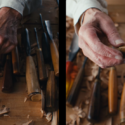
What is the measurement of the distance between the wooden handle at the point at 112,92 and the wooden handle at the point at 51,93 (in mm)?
231

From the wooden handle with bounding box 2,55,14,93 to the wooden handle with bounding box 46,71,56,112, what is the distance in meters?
0.15

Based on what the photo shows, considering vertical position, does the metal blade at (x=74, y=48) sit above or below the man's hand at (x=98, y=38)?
below

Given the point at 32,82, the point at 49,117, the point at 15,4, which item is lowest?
the point at 49,117

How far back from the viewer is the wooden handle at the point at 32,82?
0.63 metres

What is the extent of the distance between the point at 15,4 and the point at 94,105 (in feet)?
1.80

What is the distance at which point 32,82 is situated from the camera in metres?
0.63

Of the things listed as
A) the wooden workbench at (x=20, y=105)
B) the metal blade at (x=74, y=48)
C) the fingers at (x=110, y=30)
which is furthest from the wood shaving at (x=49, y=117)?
the fingers at (x=110, y=30)

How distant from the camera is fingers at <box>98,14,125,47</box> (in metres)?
0.62

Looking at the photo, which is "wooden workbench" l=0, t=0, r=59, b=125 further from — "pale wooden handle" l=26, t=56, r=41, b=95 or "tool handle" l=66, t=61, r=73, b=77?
"tool handle" l=66, t=61, r=73, b=77

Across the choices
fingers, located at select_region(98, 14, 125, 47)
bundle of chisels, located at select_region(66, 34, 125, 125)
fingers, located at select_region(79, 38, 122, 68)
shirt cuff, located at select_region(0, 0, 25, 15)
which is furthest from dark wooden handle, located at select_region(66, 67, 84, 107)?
shirt cuff, located at select_region(0, 0, 25, 15)

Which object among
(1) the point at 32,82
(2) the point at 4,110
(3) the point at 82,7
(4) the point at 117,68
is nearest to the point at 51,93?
(1) the point at 32,82

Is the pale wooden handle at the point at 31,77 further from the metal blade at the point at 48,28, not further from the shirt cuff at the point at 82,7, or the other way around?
the shirt cuff at the point at 82,7

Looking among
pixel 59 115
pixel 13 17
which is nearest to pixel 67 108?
pixel 59 115

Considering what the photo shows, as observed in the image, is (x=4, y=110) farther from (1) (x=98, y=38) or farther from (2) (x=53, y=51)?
(1) (x=98, y=38)
